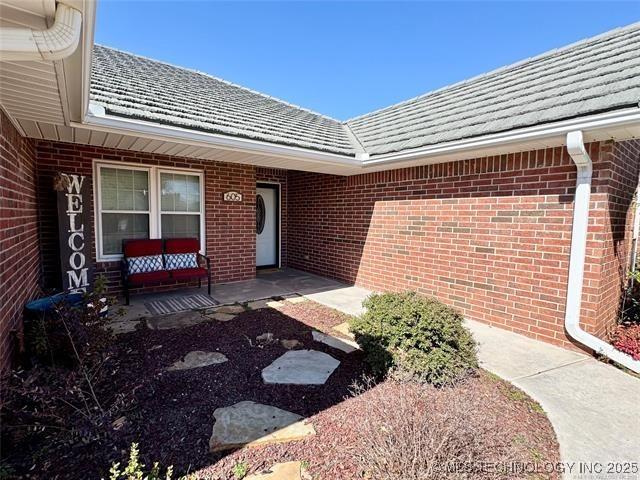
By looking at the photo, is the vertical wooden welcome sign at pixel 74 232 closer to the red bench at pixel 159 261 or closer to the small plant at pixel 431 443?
the red bench at pixel 159 261

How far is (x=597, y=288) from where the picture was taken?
145 inches

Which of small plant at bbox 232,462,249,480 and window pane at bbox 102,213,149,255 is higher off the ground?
window pane at bbox 102,213,149,255

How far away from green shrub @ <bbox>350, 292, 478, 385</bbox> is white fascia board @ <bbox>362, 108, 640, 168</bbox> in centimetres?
238

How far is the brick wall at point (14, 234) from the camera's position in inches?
103

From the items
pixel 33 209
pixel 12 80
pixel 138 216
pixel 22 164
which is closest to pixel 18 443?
pixel 12 80

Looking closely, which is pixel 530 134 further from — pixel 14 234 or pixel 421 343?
pixel 14 234

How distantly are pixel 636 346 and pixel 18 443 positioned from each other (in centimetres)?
600

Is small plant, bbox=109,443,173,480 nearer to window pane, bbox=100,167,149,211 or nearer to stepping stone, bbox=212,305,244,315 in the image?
stepping stone, bbox=212,305,244,315

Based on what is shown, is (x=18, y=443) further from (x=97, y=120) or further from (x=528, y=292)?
(x=528, y=292)

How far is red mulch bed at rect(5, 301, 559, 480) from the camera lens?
200 centimetres

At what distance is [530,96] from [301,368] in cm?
491

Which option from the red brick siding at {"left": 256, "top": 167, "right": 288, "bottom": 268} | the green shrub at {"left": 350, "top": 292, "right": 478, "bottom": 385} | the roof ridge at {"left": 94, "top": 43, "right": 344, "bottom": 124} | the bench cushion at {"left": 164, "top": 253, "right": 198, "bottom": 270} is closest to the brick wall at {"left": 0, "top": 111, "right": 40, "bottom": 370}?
the bench cushion at {"left": 164, "top": 253, "right": 198, "bottom": 270}

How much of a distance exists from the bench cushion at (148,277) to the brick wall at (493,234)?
390 cm

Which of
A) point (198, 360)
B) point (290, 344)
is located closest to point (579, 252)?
point (290, 344)
